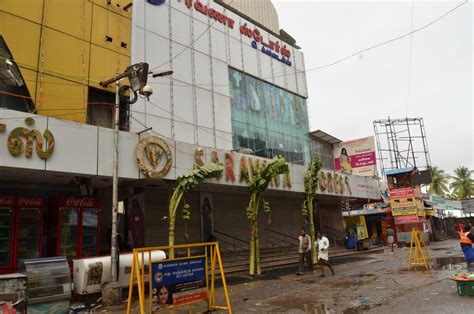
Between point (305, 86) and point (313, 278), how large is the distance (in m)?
18.1

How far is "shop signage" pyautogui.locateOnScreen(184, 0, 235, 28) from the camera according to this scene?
21.5 m

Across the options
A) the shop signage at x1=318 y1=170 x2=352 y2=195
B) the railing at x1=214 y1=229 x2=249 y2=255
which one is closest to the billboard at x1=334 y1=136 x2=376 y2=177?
the shop signage at x1=318 y1=170 x2=352 y2=195

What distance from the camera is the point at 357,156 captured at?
3325 centimetres

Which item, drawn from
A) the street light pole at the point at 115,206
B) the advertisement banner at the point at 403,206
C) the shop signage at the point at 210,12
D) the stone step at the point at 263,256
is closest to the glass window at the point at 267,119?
the shop signage at the point at 210,12

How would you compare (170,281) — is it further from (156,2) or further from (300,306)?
(156,2)

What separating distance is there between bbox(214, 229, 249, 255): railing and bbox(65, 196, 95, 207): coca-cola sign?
7.89 metres

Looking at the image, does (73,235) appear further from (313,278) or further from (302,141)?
(302,141)

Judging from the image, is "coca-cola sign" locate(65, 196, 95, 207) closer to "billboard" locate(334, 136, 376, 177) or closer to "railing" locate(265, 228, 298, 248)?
"railing" locate(265, 228, 298, 248)

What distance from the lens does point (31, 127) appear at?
10992 mm

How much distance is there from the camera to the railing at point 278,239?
23750 millimetres

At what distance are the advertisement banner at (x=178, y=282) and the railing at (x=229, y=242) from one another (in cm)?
1246

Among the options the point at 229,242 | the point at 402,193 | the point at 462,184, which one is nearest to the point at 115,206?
the point at 229,242

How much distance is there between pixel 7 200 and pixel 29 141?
269 centimetres

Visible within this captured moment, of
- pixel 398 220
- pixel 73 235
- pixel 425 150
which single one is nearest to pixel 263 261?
pixel 73 235
